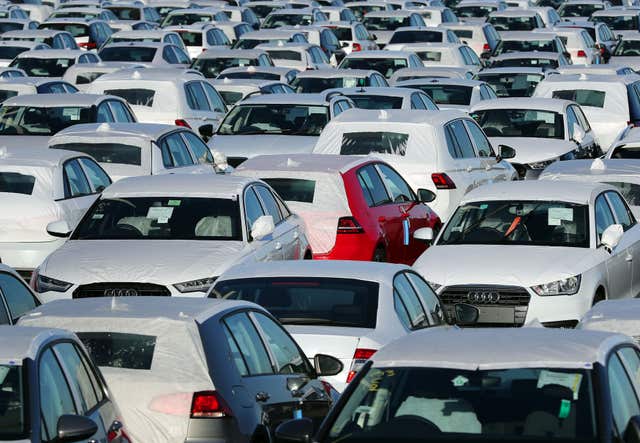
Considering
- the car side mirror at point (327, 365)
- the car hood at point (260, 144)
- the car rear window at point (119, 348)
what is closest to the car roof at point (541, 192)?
the car side mirror at point (327, 365)

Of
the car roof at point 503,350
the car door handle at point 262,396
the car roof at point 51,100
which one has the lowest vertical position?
the car roof at point 51,100

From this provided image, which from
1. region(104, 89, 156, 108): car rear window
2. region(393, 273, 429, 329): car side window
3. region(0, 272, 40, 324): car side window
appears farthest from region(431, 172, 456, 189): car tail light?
region(0, 272, 40, 324): car side window

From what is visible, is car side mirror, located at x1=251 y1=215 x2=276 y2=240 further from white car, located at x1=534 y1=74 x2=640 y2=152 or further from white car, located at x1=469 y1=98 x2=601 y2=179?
white car, located at x1=534 y1=74 x2=640 y2=152

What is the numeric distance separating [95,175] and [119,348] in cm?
1045

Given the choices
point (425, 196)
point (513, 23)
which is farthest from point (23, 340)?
point (513, 23)

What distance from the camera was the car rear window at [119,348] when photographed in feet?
31.7

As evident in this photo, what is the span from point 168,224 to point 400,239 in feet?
12.3

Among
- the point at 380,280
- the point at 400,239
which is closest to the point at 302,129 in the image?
the point at 400,239

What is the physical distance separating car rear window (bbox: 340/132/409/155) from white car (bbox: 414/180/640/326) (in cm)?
463

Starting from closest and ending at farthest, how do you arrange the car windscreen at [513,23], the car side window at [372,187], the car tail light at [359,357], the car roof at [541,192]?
the car tail light at [359,357], the car roof at [541,192], the car side window at [372,187], the car windscreen at [513,23]

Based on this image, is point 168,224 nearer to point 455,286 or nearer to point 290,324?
point 455,286

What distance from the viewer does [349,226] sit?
18.2 m

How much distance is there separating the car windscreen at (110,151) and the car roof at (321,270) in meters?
9.35

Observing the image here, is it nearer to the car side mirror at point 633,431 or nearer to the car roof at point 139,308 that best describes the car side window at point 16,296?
the car roof at point 139,308
